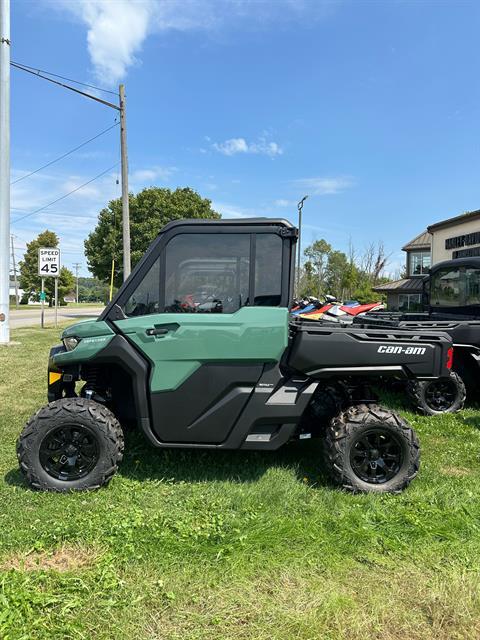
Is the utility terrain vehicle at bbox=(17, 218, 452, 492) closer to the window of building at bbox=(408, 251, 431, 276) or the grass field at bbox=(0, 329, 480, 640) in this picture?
the grass field at bbox=(0, 329, 480, 640)

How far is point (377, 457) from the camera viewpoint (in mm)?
3662

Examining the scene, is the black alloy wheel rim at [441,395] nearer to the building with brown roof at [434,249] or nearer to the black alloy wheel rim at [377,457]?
the black alloy wheel rim at [377,457]

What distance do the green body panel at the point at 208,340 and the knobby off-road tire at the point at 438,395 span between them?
11.0 feet

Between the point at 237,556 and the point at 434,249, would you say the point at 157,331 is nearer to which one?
the point at 237,556

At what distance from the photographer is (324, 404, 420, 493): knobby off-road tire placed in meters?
3.56

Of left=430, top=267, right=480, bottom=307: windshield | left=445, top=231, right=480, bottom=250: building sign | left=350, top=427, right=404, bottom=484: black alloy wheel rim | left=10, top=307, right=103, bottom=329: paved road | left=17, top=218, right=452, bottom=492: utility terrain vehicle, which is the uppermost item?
left=445, top=231, right=480, bottom=250: building sign

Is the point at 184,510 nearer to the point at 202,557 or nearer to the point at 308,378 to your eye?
the point at 202,557

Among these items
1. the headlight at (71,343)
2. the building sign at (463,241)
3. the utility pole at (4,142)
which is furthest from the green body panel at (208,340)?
the building sign at (463,241)

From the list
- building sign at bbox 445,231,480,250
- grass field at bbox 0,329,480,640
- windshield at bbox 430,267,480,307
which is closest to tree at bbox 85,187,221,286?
building sign at bbox 445,231,480,250

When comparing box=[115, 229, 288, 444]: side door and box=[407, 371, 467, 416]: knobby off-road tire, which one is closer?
box=[115, 229, 288, 444]: side door

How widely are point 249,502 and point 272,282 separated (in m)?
1.60

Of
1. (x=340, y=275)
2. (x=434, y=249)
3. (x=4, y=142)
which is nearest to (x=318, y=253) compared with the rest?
(x=340, y=275)

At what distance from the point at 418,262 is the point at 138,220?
21.6 m

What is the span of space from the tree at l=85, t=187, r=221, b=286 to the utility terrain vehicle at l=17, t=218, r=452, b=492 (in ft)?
89.6
